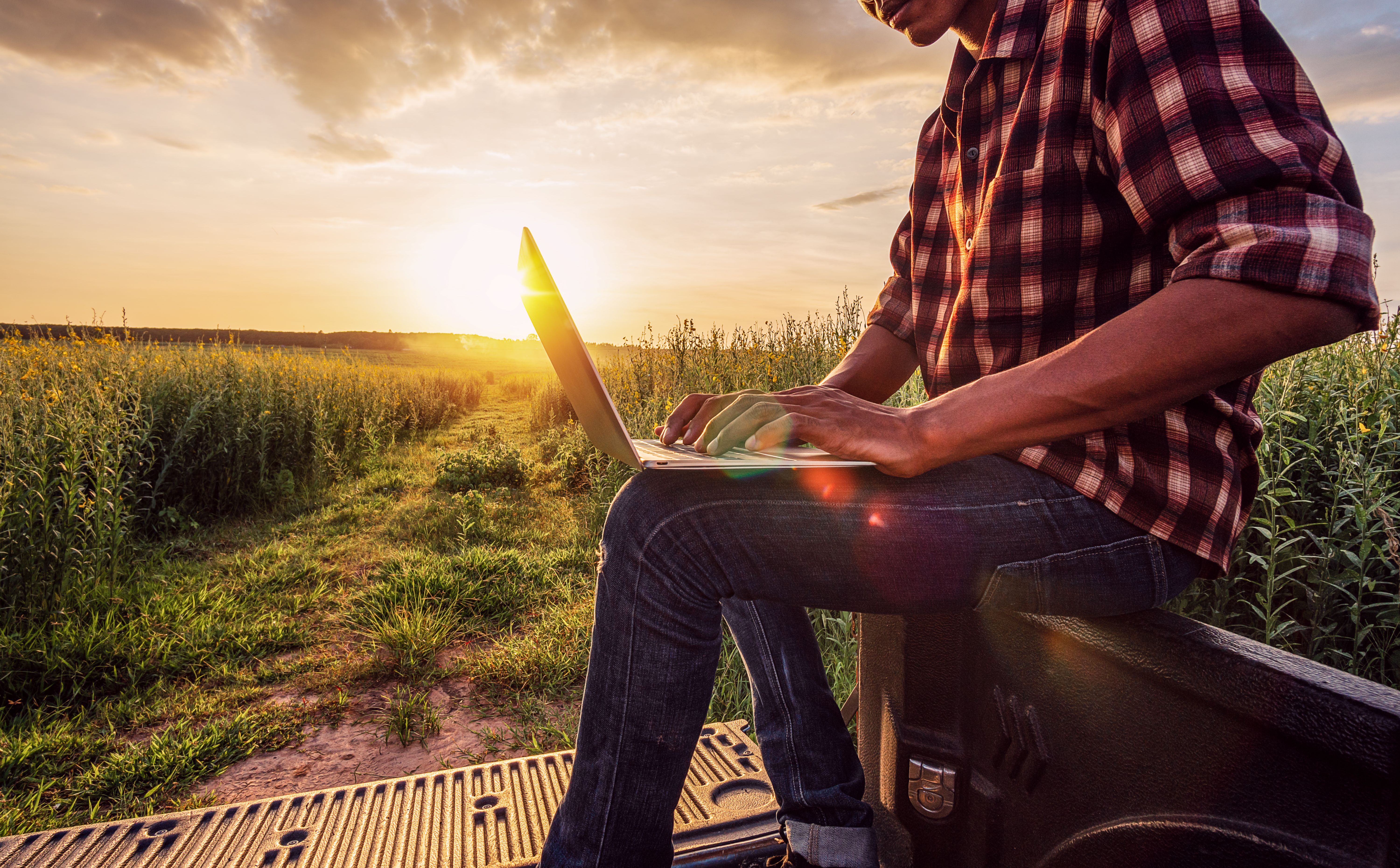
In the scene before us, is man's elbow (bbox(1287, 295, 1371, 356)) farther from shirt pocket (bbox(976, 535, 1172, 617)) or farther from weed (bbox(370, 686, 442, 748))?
weed (bbox(370, 686, 442, 748))

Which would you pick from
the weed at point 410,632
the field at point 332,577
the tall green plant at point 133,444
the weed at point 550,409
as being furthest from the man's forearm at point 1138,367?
the weed at point 550,409

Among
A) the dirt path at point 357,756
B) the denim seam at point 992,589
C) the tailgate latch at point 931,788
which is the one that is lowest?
the dirt path at point 357,756

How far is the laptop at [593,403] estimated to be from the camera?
89 cm

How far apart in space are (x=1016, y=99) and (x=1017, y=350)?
1.24ft

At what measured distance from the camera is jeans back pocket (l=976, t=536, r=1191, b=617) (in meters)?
0.91

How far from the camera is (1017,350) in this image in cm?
111

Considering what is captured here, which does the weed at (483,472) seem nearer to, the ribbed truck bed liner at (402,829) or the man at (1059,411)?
the ribbed truck bed liner at (402,829)

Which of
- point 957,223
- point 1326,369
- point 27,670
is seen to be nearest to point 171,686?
point 27,670

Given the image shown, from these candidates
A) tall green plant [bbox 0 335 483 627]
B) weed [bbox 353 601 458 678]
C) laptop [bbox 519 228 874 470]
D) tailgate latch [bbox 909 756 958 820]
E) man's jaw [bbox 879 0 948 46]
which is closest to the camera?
laptop [bbox 519 228 874 470]

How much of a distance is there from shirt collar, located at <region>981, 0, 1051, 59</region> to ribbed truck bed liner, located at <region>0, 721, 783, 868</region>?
1.41 meters

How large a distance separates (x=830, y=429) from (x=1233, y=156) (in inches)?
20.7

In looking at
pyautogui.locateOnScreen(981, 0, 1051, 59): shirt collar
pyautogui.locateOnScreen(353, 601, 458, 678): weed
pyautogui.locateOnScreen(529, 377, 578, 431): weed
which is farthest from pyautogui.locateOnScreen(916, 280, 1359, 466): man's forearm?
pyautogui.locateOnScreen(529, 377, 578, 431): weed

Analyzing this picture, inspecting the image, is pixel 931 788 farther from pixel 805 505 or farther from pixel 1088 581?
pixel 805 505

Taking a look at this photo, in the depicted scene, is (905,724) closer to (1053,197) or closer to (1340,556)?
(1053,197)
